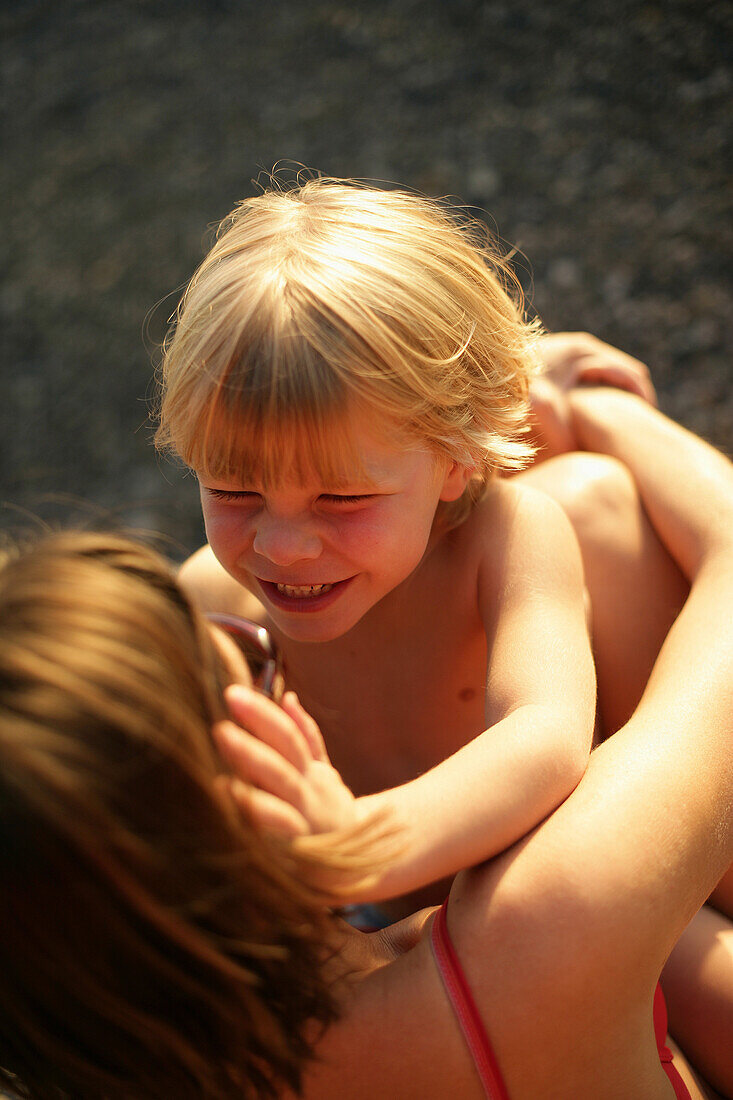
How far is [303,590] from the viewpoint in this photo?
4.30 ft

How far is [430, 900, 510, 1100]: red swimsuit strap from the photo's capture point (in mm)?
918

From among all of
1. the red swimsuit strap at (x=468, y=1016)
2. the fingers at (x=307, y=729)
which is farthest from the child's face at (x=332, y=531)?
Result: the red swimsuit strap at (x=468, y=1016)

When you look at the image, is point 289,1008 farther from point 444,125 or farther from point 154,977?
point 444,125

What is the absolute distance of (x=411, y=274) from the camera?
1.29m

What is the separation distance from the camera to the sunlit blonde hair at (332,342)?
1.17m

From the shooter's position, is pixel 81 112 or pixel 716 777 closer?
pixel 716 777

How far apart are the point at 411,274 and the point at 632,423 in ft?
2.09

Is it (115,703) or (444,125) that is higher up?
(444,125)

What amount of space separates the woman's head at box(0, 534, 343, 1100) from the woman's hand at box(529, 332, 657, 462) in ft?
3.70

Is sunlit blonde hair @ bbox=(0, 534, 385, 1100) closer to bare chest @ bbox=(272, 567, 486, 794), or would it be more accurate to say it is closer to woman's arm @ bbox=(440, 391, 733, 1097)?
woman's arm @ bbox=(440, 391, 733, 1097)

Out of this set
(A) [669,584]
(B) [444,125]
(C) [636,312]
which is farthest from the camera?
(B) [444,125]

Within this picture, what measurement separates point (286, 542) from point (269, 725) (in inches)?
14.0

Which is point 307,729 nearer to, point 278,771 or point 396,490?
point 278,771

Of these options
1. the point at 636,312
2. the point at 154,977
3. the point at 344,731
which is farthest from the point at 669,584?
the point at 636,312
